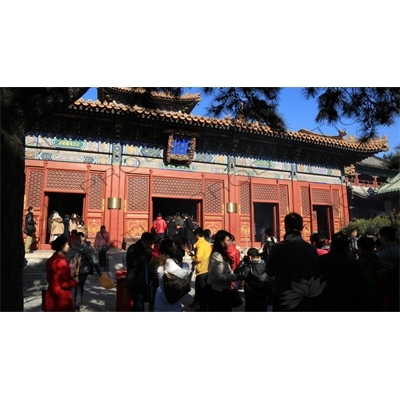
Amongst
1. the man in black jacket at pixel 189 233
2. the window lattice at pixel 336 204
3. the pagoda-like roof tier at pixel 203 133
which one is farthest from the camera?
the window lattice at pixel 336 204

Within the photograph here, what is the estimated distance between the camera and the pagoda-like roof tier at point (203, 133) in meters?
8.44

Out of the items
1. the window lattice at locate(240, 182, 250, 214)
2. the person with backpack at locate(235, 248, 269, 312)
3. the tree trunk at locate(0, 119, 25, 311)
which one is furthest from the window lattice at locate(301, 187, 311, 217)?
the tree trunk at locate(0, 119, 25, 311)

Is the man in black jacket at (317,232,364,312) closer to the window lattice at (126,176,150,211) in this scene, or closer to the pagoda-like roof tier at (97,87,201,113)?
the pagoda-like roof tier at (97,87,201,113)

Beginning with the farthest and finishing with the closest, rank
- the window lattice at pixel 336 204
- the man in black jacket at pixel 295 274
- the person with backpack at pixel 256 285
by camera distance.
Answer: the window lattice at pixel 336 204, the person with backpack at pixel 256 285, the man in black jacket at pixel 295 274

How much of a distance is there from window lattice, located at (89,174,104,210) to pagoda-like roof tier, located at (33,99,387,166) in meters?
1.28

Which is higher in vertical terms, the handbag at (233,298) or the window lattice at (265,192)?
the window lattice at (265,192)

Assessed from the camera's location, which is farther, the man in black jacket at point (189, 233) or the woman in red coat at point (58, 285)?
the man in black jacket at point (189, 233)

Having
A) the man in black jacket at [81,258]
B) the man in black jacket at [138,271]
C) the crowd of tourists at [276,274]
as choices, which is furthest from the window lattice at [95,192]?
the man in black jacket at [138,271]

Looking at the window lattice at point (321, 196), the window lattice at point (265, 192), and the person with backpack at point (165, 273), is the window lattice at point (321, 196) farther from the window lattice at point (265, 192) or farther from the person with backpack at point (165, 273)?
the person with backpack at point (165, 273)

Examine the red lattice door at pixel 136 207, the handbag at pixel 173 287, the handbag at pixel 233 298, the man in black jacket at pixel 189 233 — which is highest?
the red lattice door at pixel 136 207

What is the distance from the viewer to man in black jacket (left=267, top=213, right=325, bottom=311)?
2242mm

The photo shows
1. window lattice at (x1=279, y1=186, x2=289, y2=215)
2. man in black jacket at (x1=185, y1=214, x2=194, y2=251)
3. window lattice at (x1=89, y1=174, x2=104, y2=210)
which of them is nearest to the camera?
man in black jacket at (x1=185, y1=214, x2=194, y2=251)

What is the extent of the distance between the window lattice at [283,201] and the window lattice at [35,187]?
765 cm

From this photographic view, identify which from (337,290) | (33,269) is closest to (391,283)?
(337,290)
